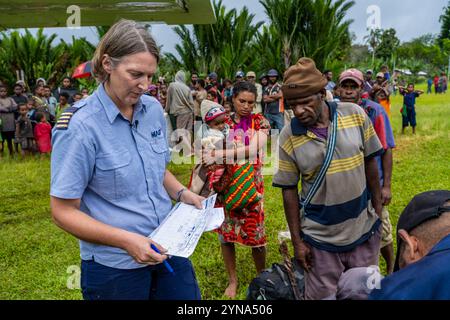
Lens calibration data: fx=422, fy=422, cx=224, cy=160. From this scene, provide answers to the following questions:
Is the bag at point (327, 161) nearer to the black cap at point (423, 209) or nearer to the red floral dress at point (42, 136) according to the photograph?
the black cap at point (423, 209)

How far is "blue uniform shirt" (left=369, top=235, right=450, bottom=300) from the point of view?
95cm

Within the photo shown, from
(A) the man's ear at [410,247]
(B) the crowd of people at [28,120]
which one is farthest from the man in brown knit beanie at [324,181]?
(B) the crowd of people at [28,120]

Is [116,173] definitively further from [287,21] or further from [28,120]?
[287,21]

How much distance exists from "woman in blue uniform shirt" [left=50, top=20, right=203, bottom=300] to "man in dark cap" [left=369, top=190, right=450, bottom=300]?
0.83 metres

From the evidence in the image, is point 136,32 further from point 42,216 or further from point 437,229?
point 42,216

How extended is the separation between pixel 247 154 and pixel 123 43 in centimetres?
163

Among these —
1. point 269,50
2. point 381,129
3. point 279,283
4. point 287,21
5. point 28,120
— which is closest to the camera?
point 279,283

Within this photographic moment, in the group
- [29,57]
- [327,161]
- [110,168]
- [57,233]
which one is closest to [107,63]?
[110,168]

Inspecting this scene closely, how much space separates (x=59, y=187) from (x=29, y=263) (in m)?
2.95

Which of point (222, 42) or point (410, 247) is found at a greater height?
point (222, 42)

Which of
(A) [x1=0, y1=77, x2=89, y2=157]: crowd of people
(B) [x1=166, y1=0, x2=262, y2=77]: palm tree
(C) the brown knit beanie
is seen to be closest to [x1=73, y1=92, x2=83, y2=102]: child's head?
(A) [x1=0, y1=77, x2=89, y2=157]: crowd of people

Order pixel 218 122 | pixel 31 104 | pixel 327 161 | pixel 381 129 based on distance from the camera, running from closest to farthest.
Result: pixel 327 161 → pixel 218 122 → pixel 381 129 → pixel 31 104

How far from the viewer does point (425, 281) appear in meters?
0.96
